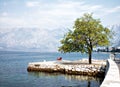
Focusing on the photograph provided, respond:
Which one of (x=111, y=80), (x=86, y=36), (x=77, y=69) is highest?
(x=86, y=36)

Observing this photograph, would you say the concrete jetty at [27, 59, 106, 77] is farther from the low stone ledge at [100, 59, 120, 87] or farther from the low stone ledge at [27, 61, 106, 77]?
the low stone ledge at [100, 59, 120, 87]

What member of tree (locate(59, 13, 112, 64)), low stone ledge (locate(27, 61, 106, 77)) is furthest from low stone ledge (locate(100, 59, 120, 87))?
tree (locate(59, 13, 112, 64))

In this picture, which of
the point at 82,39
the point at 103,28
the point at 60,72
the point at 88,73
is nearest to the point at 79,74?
the point at 88,73

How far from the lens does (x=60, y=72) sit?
51.0 m

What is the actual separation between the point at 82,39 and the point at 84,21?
4.05 meters

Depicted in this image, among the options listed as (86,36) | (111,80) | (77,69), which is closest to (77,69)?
(77,69)

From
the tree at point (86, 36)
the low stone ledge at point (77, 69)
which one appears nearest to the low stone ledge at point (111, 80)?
the low stone ledge at point (77, 69)

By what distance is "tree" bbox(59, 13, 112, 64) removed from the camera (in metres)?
53.5

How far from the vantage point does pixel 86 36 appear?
54250 millimetres

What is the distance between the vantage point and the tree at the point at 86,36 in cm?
5347

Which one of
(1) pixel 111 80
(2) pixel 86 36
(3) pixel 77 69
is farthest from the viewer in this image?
(2) pixel 86 36

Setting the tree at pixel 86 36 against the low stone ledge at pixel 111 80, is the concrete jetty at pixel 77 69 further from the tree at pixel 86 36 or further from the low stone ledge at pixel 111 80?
the low stone ledge at pixel 111 80

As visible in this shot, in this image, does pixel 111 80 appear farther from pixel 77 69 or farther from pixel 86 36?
pixel 86 36

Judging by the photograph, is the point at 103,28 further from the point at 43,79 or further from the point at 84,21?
the point at 43,79
